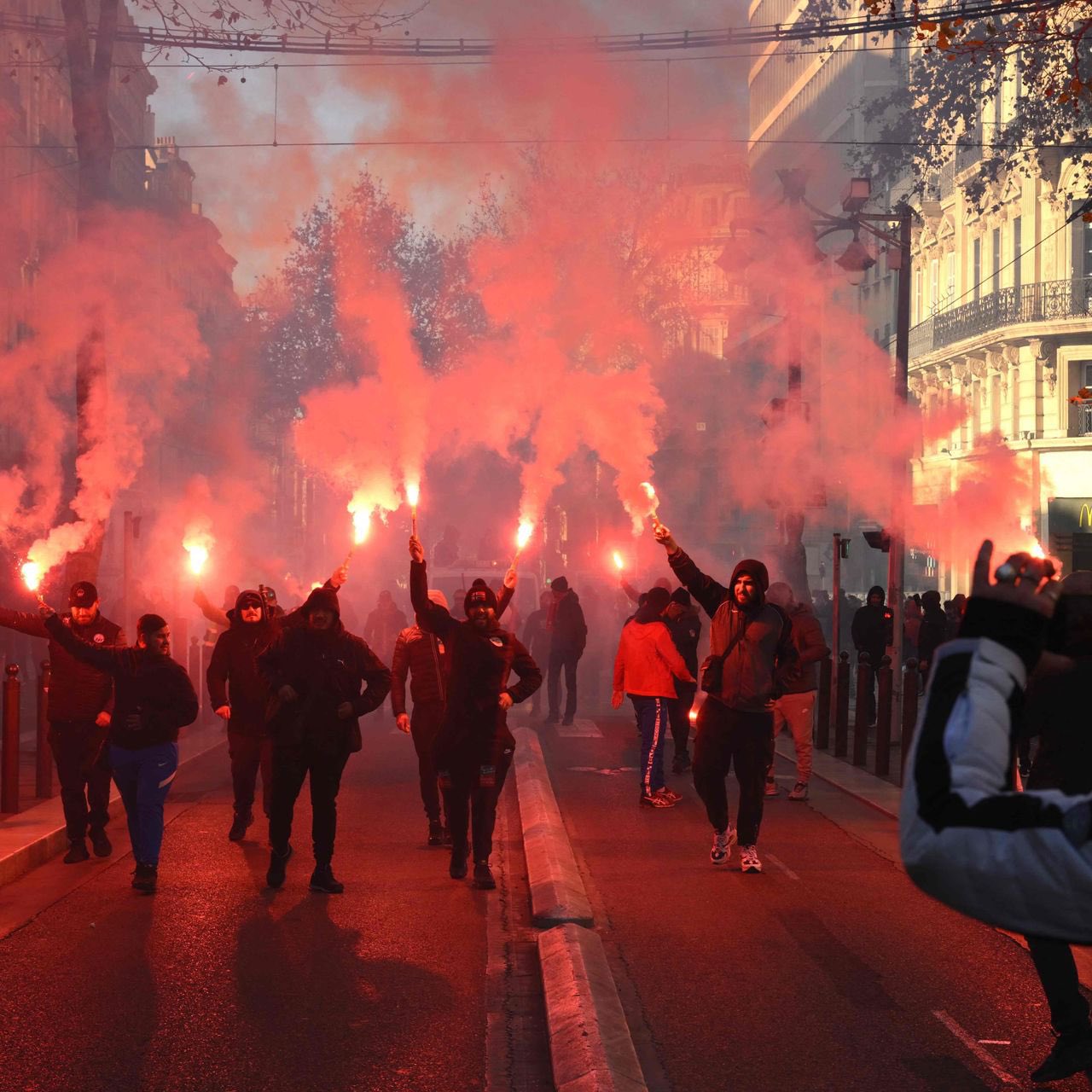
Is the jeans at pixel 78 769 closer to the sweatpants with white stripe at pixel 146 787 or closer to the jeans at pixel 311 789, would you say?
the sweatpants with white stripe at pixel 146 787

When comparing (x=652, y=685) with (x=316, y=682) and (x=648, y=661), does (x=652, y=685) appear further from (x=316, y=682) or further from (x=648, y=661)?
(x=316, y=682)

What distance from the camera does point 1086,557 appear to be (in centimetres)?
3478

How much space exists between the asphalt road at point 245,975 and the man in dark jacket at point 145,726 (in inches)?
13.5

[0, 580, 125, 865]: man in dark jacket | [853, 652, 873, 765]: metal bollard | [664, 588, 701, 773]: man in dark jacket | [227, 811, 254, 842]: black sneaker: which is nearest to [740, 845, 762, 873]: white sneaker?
[227, 811, 254, 842]: black sneaker

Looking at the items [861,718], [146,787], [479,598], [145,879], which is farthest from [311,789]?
[861,718]

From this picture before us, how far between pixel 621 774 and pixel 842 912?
628 centimetres

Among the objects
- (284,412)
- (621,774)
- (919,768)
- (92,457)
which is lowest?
(621,774)

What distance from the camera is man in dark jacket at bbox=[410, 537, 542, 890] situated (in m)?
8.89

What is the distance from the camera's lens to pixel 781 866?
32.0ft

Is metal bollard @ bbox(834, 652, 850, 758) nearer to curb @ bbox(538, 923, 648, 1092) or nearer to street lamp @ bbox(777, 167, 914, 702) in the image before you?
street lamp @ bbox(777, 167, 914, 702)

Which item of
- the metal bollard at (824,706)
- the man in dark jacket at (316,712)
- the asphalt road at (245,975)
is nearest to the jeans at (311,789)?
the man in dark jacket at (316,712)

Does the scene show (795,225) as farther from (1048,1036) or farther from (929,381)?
(929,381)

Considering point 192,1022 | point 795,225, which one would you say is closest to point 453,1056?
point 192,1022

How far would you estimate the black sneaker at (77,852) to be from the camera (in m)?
9.67
